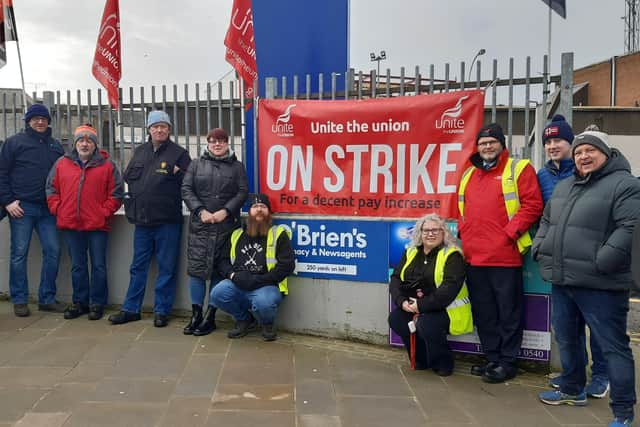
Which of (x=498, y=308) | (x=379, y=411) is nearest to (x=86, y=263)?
(x=379, y=411)

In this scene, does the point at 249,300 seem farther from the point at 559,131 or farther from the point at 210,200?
the point at 559,131

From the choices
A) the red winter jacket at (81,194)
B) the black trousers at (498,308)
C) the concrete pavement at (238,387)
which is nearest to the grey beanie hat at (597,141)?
the black trousers at (498,308)

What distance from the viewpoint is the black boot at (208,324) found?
4.93m

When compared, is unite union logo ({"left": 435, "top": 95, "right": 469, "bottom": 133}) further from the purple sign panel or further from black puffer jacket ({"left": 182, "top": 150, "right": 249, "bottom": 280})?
black puffer jacket ({"left": 182, "top": 150, "right": 249, "bottom": 280})

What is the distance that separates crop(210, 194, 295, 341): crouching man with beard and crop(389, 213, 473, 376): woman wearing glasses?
102 cm

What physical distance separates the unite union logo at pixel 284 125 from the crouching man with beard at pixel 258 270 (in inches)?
24.8

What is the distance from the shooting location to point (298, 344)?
4.73 metres

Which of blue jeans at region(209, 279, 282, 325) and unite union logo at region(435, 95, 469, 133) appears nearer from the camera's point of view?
unite union logo at region(435, 95, 469, 133)

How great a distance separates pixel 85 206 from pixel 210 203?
1340mm

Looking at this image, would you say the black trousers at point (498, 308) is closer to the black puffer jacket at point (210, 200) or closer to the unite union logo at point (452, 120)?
the unite union logo at point (452, 120)

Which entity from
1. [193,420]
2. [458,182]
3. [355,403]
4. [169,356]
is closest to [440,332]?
[355,403]

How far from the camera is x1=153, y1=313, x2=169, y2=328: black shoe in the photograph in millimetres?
5145

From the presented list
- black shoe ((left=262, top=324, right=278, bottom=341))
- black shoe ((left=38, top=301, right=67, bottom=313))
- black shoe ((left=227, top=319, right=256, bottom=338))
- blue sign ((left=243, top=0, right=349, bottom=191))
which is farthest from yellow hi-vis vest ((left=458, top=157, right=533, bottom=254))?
black shoe ((left=38, top=301, right=67, bottom=313))

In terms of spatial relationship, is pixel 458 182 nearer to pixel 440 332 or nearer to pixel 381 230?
pixel 381 230
